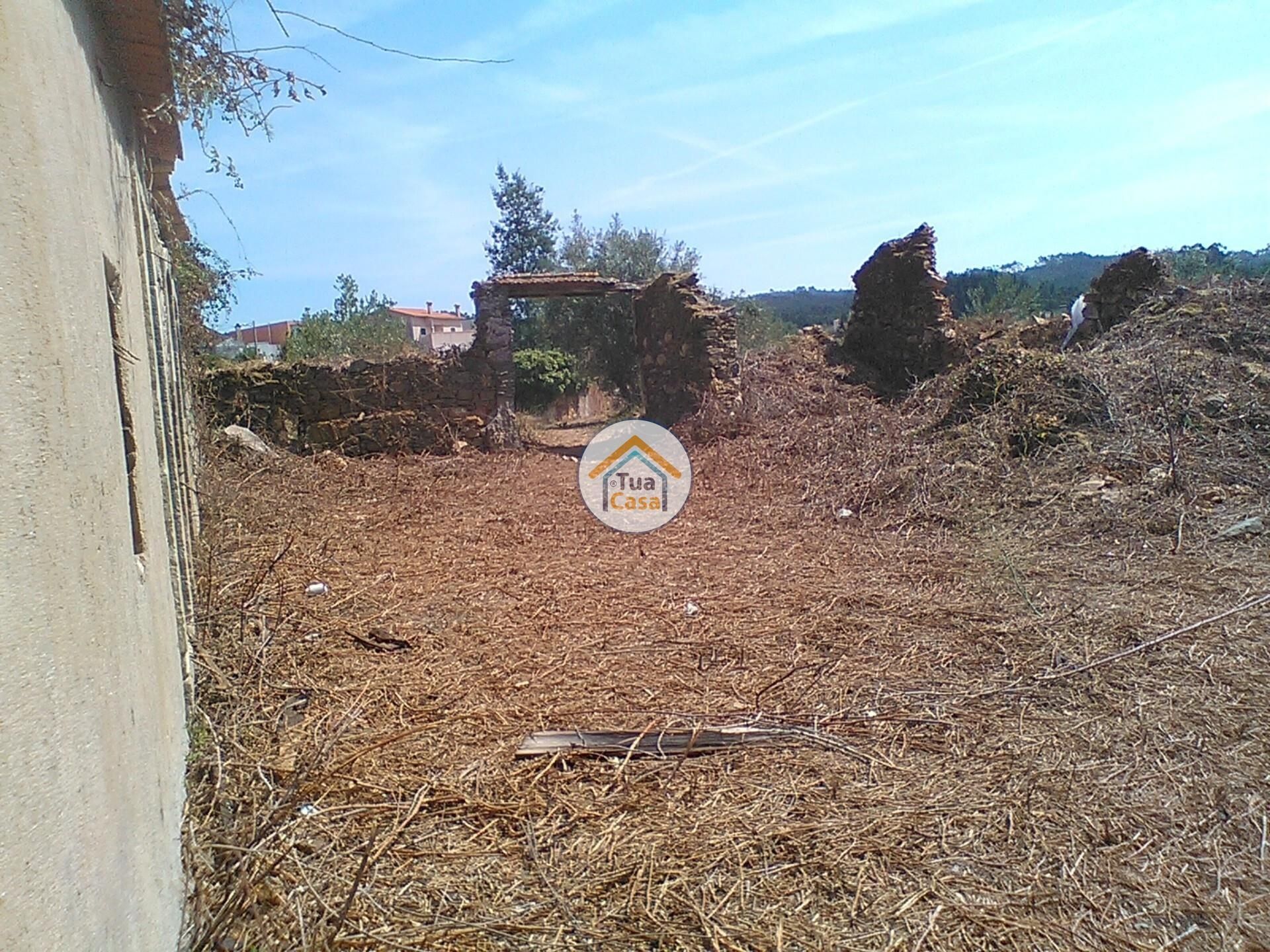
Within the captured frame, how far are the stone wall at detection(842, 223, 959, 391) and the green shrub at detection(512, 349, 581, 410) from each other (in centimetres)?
655

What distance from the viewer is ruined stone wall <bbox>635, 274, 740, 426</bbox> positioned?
32.0 ft

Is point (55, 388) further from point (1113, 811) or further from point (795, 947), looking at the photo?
point (1113, 811)

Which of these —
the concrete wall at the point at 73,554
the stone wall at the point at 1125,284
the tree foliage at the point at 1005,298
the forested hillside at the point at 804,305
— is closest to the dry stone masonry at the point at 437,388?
the stone wall at the point at 1125,284

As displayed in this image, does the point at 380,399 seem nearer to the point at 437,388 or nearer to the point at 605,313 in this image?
the point at 437,388

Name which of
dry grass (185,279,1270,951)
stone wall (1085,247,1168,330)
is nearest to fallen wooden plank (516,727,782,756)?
dry grass (185,279,1270,951)

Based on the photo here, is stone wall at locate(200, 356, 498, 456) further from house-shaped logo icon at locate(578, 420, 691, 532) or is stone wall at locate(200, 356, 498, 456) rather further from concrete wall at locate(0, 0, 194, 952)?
concrete wall at locate(0, 0, 194, 952)

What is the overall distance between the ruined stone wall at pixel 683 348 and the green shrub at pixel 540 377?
14.6 ft

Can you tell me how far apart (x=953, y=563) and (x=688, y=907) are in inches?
134

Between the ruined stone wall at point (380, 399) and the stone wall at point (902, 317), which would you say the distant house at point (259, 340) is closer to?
the ruined stone wall at point (380, 399)

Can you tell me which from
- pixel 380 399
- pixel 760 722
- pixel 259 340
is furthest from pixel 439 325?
pixel 760 722

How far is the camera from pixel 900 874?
6.75ft

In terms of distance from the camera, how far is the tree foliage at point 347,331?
15.4 metres

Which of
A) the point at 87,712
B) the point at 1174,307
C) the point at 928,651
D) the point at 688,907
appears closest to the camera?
the point at 87,712

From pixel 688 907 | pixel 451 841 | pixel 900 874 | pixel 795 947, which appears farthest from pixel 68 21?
pixel 900 874
